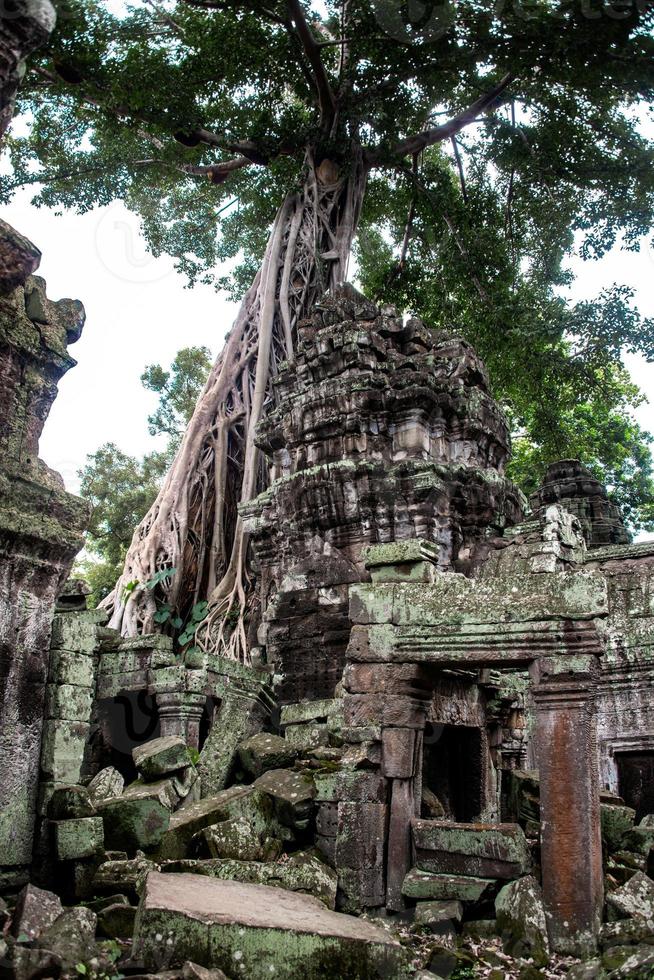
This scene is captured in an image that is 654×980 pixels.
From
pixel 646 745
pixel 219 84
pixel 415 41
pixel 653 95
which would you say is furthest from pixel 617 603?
pixel 219 84

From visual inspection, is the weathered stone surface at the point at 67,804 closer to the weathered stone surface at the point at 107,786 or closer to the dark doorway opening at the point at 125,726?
the weathered stone surface at the point at 107,786

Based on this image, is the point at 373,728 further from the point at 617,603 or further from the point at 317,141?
the point at 317,141

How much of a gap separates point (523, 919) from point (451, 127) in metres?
14.6

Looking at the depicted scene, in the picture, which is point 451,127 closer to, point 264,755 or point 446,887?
point 264,755

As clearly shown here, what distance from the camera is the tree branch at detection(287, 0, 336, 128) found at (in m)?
12.2

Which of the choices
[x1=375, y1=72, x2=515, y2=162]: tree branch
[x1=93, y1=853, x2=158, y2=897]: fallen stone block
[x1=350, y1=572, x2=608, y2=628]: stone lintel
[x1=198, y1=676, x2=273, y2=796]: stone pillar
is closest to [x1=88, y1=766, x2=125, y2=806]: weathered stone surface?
[x1=93, y1=853, x2=158, y2=897]: fallen stone block

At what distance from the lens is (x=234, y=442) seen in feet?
43.4

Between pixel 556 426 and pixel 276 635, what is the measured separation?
338 inches

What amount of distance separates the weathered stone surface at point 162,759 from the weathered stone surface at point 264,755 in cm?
72

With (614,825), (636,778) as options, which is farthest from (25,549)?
(636,778)

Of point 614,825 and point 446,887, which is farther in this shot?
point 614,825

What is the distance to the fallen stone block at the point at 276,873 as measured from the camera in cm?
450

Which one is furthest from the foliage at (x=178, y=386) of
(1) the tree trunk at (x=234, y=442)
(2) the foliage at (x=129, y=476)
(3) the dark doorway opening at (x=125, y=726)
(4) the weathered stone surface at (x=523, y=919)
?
(4) the weathered stone surface at (x=523, y=919)

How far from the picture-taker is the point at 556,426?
15688 millimetres
